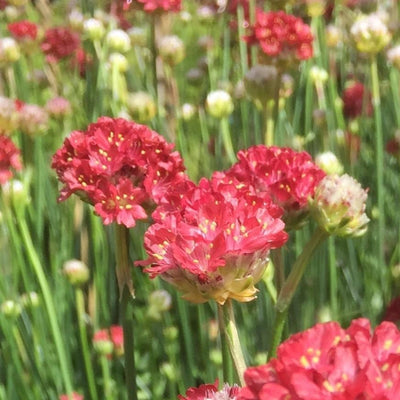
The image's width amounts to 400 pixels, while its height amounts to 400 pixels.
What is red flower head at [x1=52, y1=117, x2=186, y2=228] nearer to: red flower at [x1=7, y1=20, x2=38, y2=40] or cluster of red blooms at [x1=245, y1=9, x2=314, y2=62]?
cluster of red blooms at [x1=245, y1=9, x2=314, y2=62]

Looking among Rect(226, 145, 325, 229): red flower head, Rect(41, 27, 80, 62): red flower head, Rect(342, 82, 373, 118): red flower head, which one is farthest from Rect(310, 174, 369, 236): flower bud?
Rect(41, 27, 80, 62): red flower head

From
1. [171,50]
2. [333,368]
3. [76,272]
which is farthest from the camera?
[171,50]

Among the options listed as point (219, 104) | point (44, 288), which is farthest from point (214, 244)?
point (219, 104)

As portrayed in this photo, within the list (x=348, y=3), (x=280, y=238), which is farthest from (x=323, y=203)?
(x=348, y=3)

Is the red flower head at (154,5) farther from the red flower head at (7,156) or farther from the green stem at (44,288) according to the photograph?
the green stem at (44,288)

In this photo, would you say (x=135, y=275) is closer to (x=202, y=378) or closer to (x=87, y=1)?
(x=202, y=378)

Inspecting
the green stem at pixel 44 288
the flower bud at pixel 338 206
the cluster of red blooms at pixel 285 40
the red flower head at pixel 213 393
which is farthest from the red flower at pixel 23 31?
the red flower head at pixel 213 393

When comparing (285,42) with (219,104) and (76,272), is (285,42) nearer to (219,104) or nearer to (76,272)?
(219,104)

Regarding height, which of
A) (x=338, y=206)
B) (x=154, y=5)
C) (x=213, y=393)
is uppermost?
(x=154, y=5)
